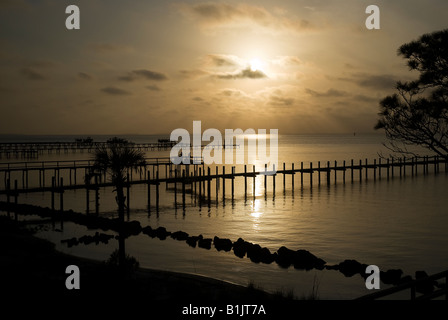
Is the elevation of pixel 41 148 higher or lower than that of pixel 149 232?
higher

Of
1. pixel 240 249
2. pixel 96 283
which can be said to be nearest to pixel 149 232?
pixel 240 249

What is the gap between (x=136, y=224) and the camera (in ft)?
71.4

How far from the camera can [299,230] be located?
24.6m

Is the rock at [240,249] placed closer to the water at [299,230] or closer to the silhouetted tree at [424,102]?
the water at [299,230]

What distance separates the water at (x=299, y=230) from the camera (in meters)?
16.1

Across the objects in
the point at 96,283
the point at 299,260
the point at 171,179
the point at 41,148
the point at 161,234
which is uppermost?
the point at 41,148

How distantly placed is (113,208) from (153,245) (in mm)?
11525

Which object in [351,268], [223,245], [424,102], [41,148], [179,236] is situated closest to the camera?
[424,102]

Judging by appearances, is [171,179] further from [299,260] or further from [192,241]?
[299,260]

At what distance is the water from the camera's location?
16112 mm

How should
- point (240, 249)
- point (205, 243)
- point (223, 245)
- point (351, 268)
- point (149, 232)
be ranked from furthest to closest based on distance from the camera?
point (149, 232) → point (205, 243) → point (223, 245) → point (240, 249) → point (351, 268)

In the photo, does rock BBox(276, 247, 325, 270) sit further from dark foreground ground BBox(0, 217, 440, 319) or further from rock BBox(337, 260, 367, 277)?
dark foreground ground BBox(0, 217, 440, 319)

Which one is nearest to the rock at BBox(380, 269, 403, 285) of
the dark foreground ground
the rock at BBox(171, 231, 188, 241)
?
the dark foreground ground
